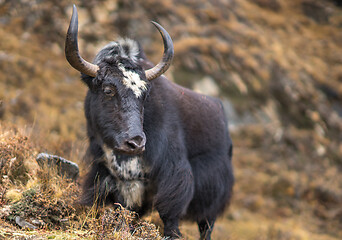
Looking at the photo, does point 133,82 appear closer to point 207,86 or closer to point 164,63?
point 164,63

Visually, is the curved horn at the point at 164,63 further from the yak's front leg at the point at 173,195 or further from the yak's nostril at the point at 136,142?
the yak's front leg at the point at 173,195

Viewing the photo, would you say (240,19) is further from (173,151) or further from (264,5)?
(173,151)

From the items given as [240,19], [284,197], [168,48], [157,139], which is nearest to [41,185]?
[157,139]

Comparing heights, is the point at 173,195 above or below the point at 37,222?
below

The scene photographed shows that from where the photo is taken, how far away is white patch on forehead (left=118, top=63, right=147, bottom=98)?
427cm

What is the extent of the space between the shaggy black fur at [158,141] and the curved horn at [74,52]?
0.11 metres

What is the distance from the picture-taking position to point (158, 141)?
179 inches

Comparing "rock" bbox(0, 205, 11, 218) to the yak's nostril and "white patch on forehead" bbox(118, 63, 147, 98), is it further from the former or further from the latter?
"white patch on forehead" bbox(118, 63, 147, 98)

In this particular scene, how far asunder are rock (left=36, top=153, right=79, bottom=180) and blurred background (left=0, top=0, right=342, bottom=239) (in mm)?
1916

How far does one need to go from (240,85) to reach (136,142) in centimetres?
1472

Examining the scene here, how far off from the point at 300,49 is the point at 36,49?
16.0 metres

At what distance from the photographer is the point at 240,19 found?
2431cm

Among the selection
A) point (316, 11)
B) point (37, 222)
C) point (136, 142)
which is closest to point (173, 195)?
point (136, 142)

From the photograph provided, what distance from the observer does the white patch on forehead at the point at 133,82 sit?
427 cm
